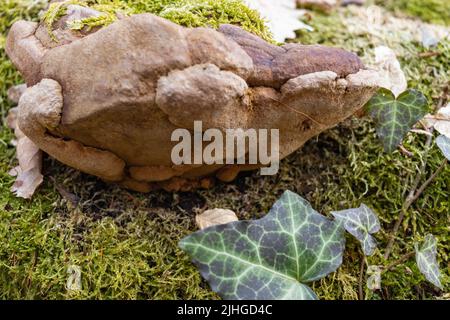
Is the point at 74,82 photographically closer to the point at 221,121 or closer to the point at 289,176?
the point at 221,121

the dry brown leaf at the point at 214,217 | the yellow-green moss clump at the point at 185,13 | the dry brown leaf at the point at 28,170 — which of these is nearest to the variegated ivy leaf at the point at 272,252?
the dry brown leaf at the point at 214,217

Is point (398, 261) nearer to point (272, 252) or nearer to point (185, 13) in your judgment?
point (272, 252)

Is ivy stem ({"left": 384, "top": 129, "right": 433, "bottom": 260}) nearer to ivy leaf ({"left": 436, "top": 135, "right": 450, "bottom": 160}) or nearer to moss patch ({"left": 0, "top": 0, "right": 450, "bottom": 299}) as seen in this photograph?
moss patch ({"left": 0, "top": 0, "right": 450, "bottom": 299})

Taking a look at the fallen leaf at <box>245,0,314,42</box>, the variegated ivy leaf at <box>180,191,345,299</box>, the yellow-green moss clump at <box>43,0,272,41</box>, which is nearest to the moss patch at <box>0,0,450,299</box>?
the yellow-green moss clump at <box>43,0,272,41</box>

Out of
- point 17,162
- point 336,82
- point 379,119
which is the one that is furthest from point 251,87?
point 17,162

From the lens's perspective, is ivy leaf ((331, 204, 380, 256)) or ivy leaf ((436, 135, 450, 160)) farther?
ivy leaf ((436, 135, 450, 160))
